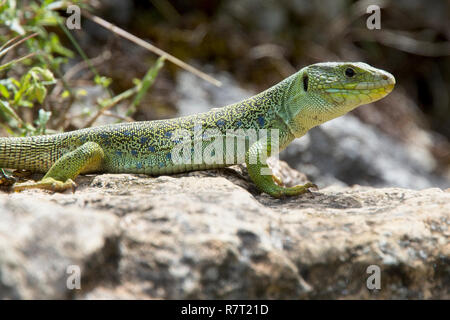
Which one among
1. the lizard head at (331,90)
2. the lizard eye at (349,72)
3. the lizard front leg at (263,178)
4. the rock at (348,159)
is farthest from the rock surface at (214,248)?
the rock at (348,159)

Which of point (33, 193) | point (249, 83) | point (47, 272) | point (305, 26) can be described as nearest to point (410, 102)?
point (305, 26)

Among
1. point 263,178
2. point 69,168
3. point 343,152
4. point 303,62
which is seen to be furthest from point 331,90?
point 303,62

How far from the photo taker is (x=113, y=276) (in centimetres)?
218

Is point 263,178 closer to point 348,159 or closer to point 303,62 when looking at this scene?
point 348,159

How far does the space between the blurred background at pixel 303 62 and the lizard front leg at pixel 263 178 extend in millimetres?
2969

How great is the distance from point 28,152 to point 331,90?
2.52m

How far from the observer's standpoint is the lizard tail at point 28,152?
3783 millimetres

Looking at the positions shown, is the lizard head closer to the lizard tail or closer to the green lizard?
the green lizard

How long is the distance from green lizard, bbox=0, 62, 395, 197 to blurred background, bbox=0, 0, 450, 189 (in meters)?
2.00

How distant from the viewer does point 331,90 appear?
374cm

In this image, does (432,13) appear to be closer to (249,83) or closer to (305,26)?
(305,26)

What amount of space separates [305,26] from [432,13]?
293cm

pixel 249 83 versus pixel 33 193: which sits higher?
pixel 249 83

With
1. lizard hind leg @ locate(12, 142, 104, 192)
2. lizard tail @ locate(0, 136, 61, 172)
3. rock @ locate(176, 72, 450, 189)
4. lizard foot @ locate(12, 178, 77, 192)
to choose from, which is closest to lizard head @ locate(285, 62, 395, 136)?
lizard hind leg @ locate(12, 142, 104, 192)
